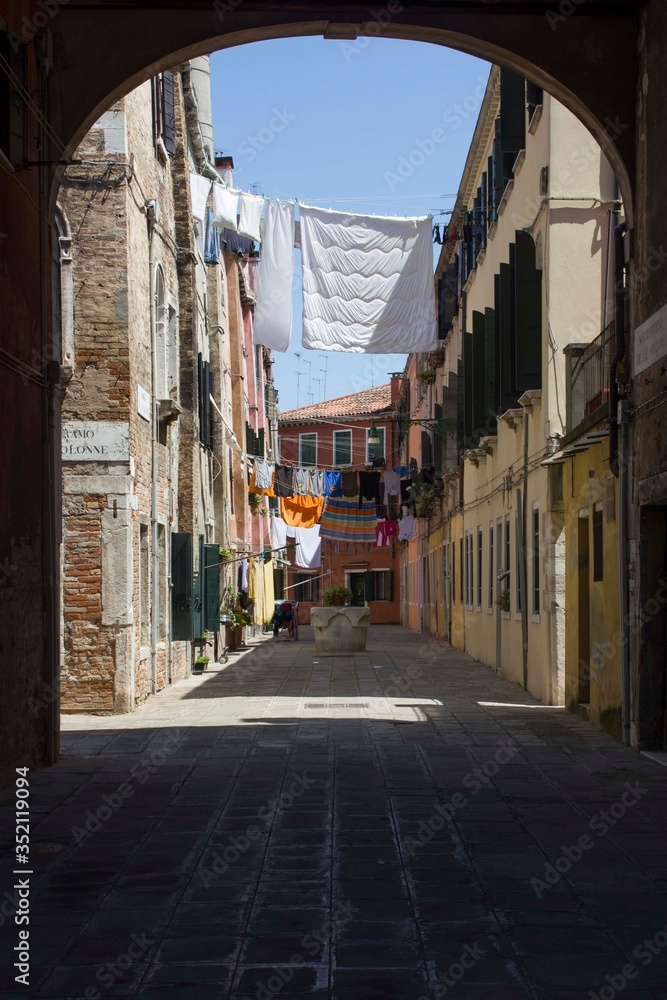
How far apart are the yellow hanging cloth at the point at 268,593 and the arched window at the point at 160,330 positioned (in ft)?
67.6

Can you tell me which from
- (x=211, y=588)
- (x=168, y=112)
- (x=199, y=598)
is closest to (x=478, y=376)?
(x=211, y=588)

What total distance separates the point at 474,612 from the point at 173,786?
681 inches

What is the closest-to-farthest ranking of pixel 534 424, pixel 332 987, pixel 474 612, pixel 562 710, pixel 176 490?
A: pixel 332 987, pixel 562 710, pixel 534 424, pixel 176 490, pixel 474 612

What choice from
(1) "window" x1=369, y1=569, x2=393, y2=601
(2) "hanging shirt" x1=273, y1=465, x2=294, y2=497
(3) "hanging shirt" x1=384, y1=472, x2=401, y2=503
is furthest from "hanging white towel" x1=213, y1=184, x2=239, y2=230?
(1) "window" x1=369, y1=569, x2=393, y2=601

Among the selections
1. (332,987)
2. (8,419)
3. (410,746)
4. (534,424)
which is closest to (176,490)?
(534,424)

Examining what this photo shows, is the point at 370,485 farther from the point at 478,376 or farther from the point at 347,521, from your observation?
the point at 478,376

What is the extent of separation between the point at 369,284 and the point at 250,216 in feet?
12.3

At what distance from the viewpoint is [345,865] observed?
269 inches

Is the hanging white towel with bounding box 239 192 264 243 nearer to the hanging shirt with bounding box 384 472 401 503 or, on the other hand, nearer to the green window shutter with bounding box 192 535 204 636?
the green window shutter with bounding box 192 535 204 636

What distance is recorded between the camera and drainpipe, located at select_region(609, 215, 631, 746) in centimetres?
1154

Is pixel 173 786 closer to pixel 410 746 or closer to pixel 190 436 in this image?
pixel 410 746

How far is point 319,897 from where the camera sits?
241 inches

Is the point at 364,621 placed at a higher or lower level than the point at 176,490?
lower

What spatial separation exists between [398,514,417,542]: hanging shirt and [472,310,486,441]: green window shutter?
69.3 ft
